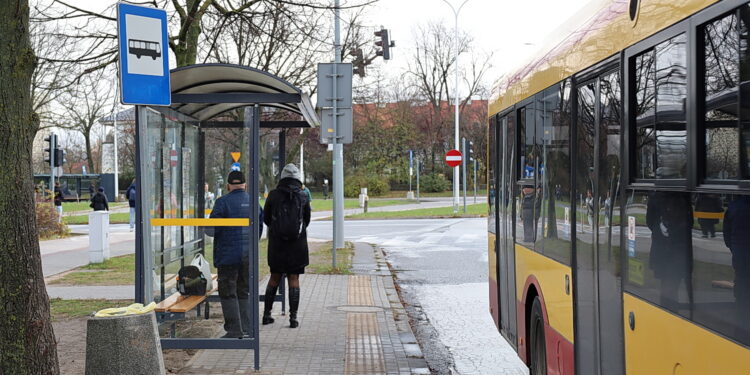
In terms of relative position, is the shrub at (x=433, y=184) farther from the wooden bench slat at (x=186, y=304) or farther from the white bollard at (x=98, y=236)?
the wooden bench slat at (x=186, y=304)

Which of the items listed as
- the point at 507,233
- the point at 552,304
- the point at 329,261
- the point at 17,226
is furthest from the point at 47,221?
the point at 552,304

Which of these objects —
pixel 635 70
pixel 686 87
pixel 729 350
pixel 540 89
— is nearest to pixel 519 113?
pixel 540 89

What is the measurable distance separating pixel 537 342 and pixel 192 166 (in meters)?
4.59

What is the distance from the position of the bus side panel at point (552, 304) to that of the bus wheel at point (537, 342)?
0.13 m

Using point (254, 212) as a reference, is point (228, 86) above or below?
above

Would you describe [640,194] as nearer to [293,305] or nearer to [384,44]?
[293,305]

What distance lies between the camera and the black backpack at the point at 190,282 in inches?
367

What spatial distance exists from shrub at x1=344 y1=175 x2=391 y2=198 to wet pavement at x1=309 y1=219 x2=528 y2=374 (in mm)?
38100

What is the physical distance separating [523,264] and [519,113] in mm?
1274

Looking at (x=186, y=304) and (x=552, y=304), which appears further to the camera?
(x=186, y=304)

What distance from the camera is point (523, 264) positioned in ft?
23.1

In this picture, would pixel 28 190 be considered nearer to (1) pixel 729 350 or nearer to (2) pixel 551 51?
(2) pixel 551 51

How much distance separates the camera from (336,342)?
949cm

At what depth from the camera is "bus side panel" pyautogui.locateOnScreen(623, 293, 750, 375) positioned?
3057mm
